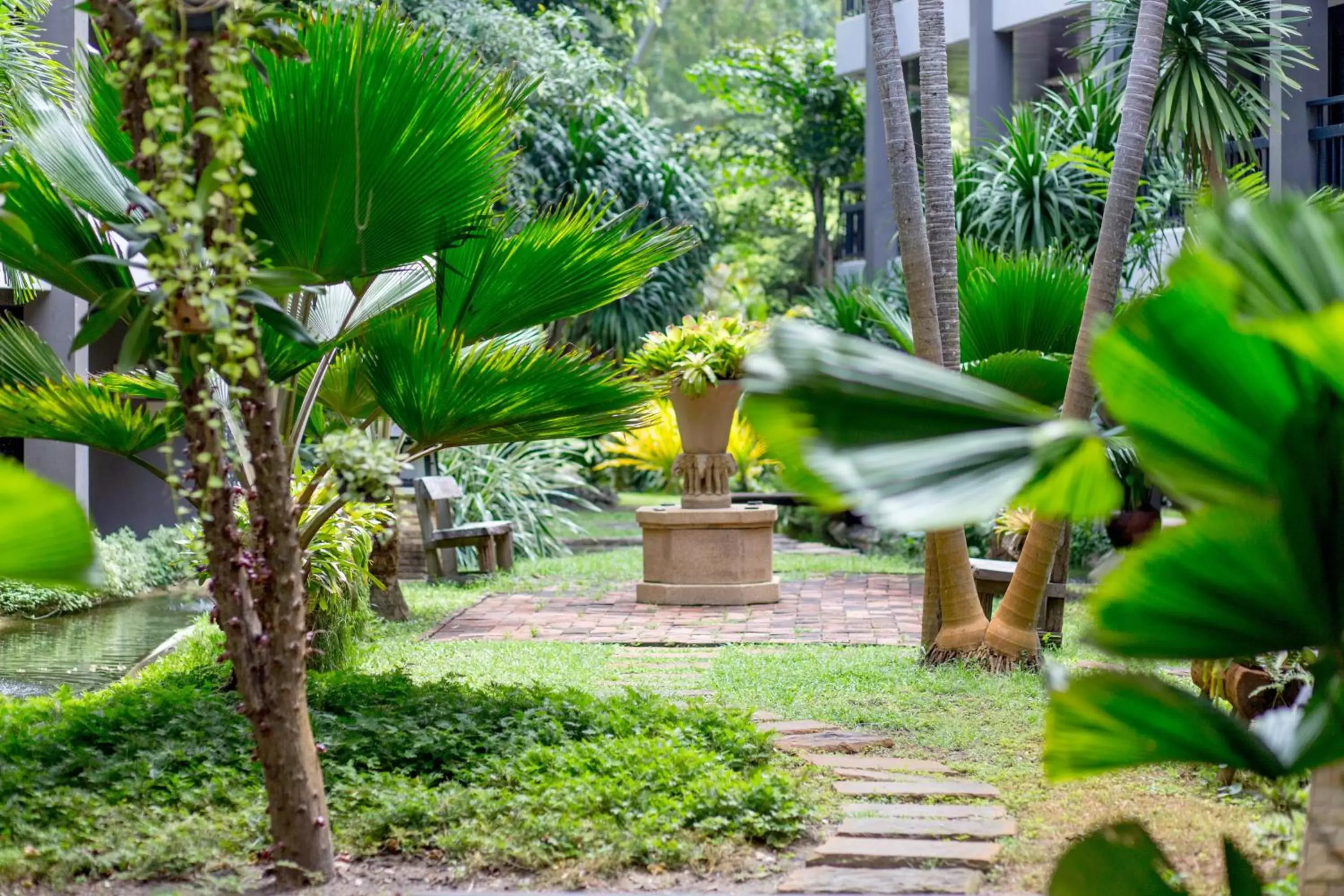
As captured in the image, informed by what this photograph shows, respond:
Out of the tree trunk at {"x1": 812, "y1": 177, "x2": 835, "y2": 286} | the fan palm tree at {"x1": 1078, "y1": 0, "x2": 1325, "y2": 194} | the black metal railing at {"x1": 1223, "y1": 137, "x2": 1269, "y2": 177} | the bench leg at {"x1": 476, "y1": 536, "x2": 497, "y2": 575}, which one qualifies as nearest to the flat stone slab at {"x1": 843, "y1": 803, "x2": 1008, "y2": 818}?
the fan palm tree at {"x1": 1078, "y1": 0, "x2": 1325, "y2": 194}

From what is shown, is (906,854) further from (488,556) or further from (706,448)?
(488,556)

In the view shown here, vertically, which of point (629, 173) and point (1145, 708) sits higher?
point (629, 173)

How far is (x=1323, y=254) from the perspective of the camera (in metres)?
2.13

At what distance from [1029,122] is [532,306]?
8016 mm

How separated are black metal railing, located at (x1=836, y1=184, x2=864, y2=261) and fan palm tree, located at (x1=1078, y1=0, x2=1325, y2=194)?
9.79 metres

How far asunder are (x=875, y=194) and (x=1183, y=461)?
15825 mm

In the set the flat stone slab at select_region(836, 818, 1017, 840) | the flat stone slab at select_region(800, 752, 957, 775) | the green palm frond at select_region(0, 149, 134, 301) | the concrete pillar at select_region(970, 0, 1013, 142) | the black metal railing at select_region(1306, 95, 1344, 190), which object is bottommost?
the flat stone slab at select_region(836, 818, 1017, 840)

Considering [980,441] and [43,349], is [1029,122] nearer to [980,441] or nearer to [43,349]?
[43,349]

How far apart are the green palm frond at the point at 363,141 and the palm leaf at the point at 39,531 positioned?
2.21 m

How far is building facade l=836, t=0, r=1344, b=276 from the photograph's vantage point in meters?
12.0

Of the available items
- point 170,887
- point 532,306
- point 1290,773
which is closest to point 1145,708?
point 1290,773

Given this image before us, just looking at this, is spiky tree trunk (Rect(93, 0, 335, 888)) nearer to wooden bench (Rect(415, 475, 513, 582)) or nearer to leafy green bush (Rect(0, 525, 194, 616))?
leafy green bush (Rect(0, 525, 194, 616))

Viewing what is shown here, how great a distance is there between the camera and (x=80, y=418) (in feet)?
16.8

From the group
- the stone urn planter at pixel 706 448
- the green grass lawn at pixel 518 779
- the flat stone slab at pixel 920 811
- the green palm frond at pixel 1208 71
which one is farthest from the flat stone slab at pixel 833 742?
the green palm frond at pixel 1208 71
